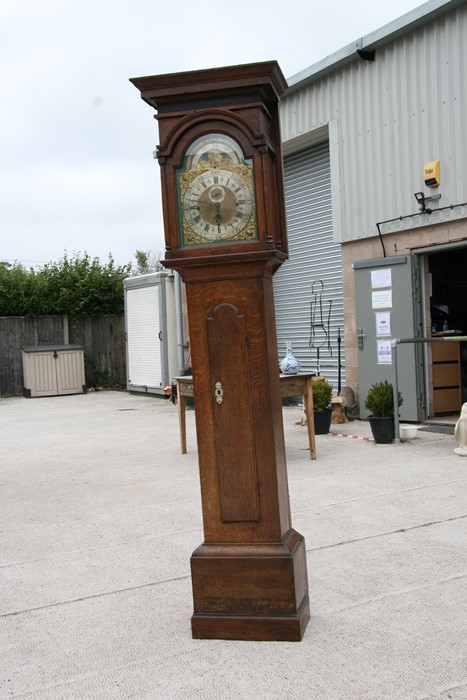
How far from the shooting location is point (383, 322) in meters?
10.4

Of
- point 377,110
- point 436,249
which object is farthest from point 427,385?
point 377,110

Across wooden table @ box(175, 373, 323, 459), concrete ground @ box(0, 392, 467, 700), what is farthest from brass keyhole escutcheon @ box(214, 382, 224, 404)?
wooden table @ box(175, 373, 323, 459)

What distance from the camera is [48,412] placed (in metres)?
14.0

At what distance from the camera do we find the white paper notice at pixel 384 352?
10.3m

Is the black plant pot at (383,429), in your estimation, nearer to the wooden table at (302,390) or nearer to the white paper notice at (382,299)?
the wooden table at (302,390)

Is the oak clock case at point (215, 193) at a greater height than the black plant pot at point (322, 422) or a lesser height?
greater

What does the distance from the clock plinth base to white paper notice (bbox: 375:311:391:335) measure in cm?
711

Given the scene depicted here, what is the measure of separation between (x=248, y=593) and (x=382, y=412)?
17.8ft

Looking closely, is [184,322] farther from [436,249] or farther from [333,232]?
[436,249]

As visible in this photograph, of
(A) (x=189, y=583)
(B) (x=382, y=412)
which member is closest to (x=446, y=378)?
(B) (x=382, y=412)

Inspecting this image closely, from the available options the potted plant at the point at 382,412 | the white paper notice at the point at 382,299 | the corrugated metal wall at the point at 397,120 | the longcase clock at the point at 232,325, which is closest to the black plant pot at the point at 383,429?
the potted plant at the point at 382,412

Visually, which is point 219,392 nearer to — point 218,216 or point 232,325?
point 232,325

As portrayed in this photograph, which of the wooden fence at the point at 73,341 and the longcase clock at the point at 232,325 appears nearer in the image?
the longcase clock at the point at 232,325

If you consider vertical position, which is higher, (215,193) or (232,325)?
A: (215,193)
